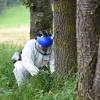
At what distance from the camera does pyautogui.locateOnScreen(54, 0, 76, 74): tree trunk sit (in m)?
7.49

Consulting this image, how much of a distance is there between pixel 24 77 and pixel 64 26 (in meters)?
1.35

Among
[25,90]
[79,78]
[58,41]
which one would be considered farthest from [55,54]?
[79,78]

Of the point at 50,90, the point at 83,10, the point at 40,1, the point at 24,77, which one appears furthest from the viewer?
the point at 40,1

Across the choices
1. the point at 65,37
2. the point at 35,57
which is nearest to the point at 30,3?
the point at 35,57

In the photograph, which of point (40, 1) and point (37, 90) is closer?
point (37, 90)

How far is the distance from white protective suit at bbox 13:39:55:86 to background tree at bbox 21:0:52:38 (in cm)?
152

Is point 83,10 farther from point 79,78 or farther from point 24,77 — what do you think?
point 24,77

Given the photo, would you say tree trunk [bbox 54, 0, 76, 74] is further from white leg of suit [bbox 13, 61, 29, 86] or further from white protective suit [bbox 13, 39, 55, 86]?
white leg of suit [bbox 13, 61, 29, 86]

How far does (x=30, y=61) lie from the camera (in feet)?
26.5

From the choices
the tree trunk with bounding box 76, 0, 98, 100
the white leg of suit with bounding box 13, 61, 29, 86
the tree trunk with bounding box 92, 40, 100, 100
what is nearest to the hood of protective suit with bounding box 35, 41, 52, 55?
the white leg of suit with bounding box 13, 61, 29, 86

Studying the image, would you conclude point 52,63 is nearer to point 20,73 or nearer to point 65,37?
point 20,73

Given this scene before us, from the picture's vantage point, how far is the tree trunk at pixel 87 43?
18.1 feet

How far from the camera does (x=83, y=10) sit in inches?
219

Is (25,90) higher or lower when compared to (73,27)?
lower
